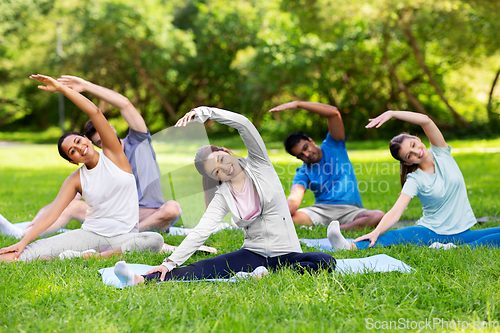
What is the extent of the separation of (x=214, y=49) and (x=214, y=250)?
2256 centimetres

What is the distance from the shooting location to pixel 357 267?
3.58 metres

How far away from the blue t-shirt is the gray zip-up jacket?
6.67ft

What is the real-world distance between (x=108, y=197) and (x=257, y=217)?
65.0 inches

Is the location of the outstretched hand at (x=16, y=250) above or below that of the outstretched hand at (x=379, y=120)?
below

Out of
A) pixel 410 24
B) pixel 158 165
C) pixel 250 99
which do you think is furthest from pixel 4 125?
pixel 158 165

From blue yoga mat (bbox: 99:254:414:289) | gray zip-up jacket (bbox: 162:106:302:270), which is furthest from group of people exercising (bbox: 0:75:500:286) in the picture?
blue yoga mat (bbox: 99:254:414:289)

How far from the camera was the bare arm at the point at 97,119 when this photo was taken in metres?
3.81

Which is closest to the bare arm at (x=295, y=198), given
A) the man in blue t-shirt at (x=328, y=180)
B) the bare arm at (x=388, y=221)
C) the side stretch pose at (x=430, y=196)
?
the man in blue t-shirt at (x=328, y=180)

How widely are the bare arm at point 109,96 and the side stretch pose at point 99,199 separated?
0.18 meters

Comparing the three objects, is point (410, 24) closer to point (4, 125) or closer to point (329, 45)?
point (329, 45)

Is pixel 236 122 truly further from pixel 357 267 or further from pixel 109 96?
pixel 109 96

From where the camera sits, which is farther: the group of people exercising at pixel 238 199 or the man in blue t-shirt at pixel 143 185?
the man in blue t-shirt at pixel 143 185

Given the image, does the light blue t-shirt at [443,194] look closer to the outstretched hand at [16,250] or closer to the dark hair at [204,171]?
the dark hair at [204,171]

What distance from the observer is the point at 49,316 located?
2797 millimetres
